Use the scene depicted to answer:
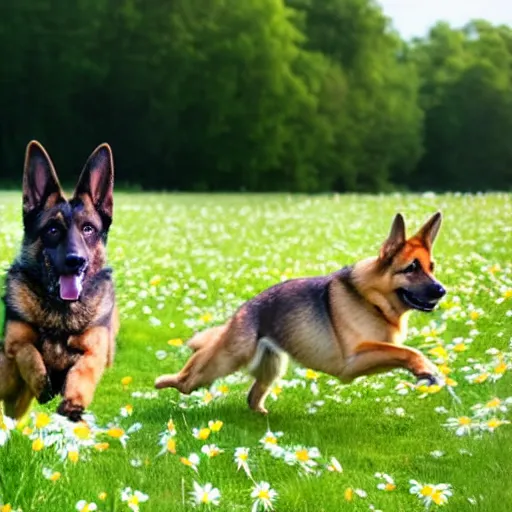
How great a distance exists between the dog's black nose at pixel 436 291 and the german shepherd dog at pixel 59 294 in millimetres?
1110

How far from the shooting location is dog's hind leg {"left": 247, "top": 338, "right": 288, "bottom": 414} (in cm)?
379

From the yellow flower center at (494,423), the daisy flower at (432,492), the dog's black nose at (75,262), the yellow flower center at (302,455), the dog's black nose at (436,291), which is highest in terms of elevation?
the dog's black nose at (75,262)

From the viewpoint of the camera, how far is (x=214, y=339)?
3.88 m

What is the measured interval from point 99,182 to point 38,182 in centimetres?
18

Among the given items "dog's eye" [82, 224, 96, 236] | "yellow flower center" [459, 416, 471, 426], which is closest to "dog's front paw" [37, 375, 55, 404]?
"dog's eye" [82, 224, 96, 236]

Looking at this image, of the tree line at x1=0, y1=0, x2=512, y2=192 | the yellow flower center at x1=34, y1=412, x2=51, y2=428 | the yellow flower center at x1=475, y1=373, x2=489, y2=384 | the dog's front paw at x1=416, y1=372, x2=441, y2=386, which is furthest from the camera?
the tree line at x1=0, y1=0, x2=512, y2=192

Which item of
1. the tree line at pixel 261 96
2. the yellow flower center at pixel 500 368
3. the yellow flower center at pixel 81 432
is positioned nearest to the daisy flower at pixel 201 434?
the yellow flower center at pixel 81 432

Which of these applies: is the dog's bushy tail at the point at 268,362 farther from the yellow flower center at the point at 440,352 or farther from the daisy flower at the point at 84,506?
the daisy flower at the point at 84,506

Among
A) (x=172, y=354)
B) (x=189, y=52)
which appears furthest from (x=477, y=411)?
(x=189, y=52)

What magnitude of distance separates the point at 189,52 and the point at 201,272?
1.31 meters

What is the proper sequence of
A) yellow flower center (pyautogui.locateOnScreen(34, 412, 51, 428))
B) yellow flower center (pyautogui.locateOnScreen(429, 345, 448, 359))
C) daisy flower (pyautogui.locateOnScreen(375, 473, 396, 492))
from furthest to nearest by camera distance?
1. yellow flower center (pyautogui.locateOnScreen(429, 345, 448, 359))
2. daisy flower (pyautogui.locateOnScreen(375, 473, 396, 492))
3. yellow flower center (pyautogui.locateOnScreen(34, 412, 51, 428))

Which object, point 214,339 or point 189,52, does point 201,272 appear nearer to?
point 189,52

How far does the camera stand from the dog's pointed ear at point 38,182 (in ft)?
9.68

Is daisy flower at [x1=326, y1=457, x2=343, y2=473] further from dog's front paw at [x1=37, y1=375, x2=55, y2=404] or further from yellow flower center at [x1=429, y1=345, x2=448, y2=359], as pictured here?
dog's front paw at [x1=37, y1=375, x2=55, y2=404]
